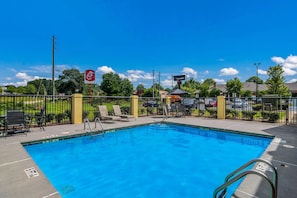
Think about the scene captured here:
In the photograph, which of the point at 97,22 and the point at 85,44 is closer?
the point at 97,22

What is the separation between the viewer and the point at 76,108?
27.4 ft

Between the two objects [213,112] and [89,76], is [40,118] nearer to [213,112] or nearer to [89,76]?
[213,112]

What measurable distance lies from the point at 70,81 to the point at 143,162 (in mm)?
50028

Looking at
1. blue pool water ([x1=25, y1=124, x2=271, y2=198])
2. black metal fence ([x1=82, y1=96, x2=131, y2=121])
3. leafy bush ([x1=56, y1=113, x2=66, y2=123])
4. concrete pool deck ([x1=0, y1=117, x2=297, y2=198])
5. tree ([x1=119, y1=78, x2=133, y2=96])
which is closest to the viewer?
concrete pool deck ([x1=0, y1=117, x2=297, y2=198])

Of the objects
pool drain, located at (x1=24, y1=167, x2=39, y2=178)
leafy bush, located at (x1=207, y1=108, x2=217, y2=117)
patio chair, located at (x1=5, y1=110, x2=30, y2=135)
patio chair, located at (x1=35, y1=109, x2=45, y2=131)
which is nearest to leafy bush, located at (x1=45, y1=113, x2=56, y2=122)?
patio chair, located at (x1=35, y1=109, x2=45, y2=131)

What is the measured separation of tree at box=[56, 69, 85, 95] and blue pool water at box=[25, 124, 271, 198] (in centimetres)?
4616

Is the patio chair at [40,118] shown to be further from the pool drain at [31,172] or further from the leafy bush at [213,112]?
the leafy bush at [213,112]

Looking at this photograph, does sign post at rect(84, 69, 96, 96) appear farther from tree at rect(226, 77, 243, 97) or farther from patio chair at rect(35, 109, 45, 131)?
tree at rect(226, 77, 243, 97)

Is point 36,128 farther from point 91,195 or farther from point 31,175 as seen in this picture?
point 91,195

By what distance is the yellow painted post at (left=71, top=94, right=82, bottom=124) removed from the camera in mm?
8266

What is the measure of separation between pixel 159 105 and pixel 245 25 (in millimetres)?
8934

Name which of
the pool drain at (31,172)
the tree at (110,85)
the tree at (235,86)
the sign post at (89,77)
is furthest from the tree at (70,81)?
the pool drain at (31,172)

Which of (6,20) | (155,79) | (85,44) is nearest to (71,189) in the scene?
(6,20)

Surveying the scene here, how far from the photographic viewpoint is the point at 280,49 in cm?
2272
